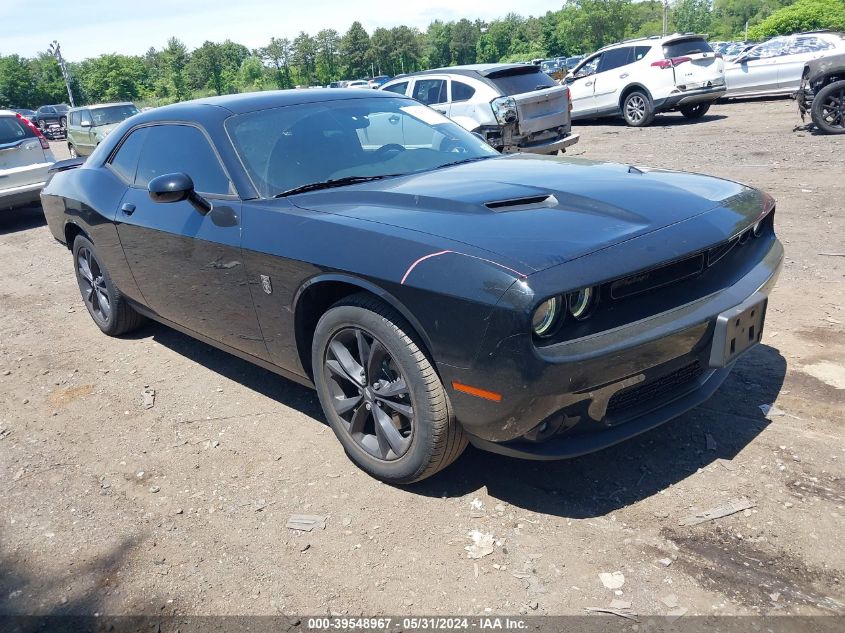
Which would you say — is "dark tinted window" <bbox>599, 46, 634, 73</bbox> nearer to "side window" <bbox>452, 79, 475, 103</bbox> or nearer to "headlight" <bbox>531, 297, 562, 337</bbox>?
"side window" <bbox>452, 79, 475, 103</bbox>

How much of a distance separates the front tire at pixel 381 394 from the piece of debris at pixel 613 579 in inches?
27.5

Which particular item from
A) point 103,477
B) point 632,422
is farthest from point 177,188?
point 632,422

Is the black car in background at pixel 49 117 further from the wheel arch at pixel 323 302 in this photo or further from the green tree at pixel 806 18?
the green tree at pixel 806 18

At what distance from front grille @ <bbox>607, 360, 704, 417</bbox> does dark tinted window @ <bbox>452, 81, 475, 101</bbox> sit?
862 centimetres

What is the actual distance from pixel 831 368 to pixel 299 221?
2832mm

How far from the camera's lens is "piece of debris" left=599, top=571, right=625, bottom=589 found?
233 cm

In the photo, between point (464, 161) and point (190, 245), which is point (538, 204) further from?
point (190, 245)

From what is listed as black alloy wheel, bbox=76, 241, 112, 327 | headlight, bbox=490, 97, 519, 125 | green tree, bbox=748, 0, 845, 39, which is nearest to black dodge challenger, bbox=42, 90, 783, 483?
black alloy wheel, bbox=76, 241, 112, 327

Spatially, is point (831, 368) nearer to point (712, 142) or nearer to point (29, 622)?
point (29, 622)

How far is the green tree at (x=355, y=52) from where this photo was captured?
10388 cm

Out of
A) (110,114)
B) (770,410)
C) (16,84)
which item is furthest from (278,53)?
(770,410)

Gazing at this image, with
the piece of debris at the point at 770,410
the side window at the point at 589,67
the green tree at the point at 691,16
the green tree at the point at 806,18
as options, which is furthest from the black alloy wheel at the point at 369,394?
the green tree at the point at 691,16

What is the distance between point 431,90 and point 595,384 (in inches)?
382

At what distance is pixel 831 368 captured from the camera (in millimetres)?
3672
